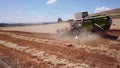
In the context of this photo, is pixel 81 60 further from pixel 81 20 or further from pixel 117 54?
pixel 81 20

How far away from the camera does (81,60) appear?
965cm

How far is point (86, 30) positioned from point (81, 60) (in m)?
8.52

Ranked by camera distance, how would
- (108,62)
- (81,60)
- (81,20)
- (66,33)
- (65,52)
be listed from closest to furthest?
(108,62), (81,60), (65,52), (81,20), (66,33)

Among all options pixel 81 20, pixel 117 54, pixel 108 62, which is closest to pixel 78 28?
pixel 81 20

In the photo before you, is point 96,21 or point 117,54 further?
point 96,21

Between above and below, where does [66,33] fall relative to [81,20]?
below

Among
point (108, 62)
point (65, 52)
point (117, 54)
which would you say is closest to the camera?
point (108, 62)

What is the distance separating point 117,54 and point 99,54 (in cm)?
96

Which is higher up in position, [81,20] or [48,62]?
[81,20]

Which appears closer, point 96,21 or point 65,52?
point 65,52

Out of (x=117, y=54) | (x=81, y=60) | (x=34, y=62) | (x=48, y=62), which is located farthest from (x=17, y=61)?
(x=117, y=54)

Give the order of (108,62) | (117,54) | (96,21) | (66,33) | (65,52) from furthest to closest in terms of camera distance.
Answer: (66,33)
(96,21)
(65,52)
(117,54)
(108,62)

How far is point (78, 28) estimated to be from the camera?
18641mm

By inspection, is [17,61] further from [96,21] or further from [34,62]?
[96,21]
